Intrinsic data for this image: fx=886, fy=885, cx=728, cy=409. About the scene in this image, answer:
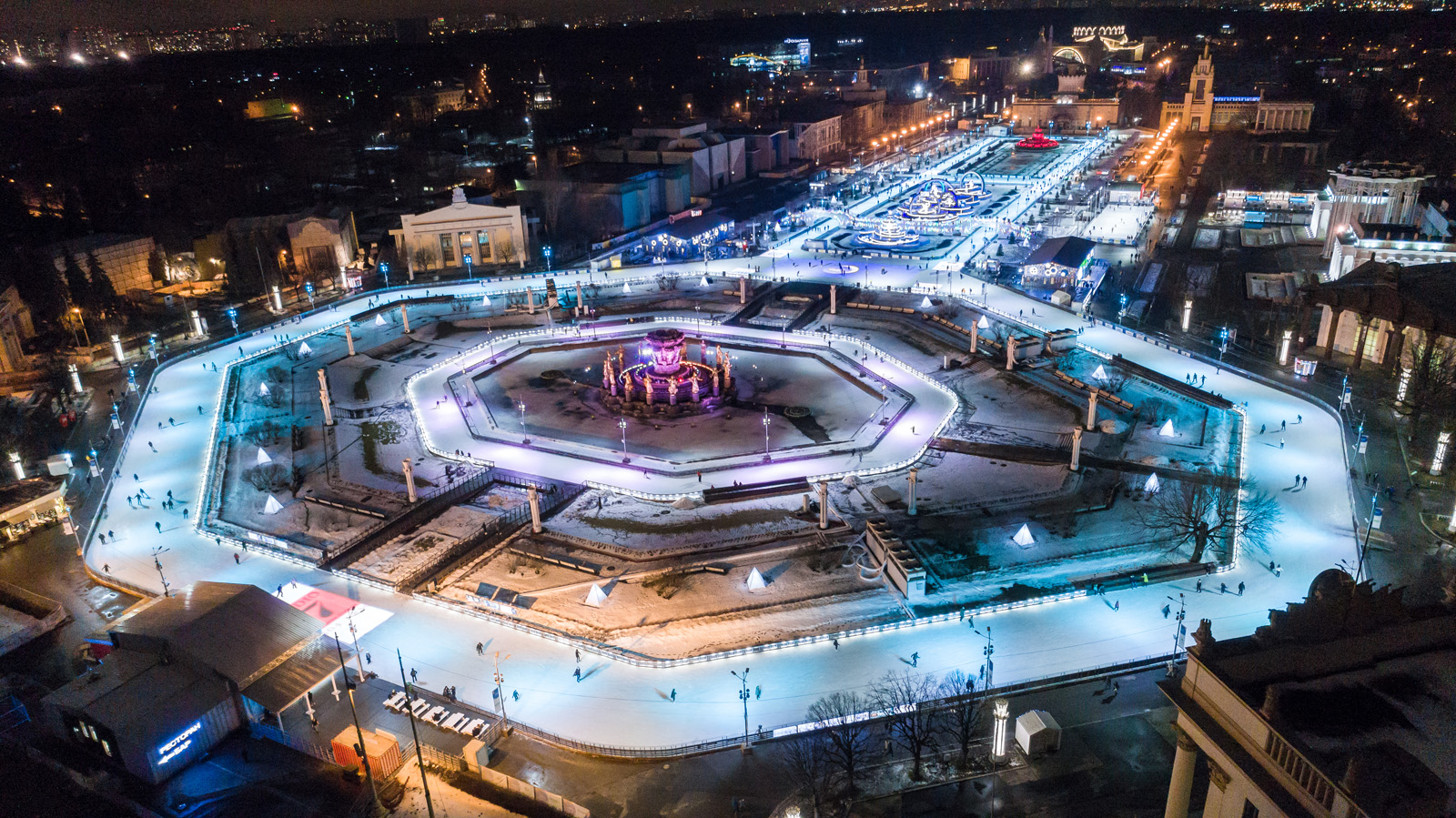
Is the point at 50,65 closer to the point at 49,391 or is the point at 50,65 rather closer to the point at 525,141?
the point at 525,141

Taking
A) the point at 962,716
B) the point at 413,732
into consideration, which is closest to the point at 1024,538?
the point at 962,716

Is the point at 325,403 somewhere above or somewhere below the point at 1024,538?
above

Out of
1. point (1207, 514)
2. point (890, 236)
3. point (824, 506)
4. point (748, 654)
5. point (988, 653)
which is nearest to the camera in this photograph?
point (988, 653)

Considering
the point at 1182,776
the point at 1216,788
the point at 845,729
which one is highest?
the point at 1216,788

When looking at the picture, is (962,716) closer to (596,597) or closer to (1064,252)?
(596,597)

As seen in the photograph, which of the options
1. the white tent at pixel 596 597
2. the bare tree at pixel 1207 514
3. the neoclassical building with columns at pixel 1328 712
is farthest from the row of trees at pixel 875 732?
the bare tree at pixel 1207 514

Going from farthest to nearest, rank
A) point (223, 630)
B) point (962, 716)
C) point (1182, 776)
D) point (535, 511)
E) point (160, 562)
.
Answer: point (535, 511) → point (160, 562) → point (223, 630) → point (962, 716) → point (1182, 776)

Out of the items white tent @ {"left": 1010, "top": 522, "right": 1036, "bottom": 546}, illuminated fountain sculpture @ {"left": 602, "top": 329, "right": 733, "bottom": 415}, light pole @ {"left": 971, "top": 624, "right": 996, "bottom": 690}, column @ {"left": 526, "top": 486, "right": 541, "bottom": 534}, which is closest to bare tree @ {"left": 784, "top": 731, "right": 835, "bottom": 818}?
light pole @ {"left": 971, "top": 624, "right": 996, "bottom": 690}
